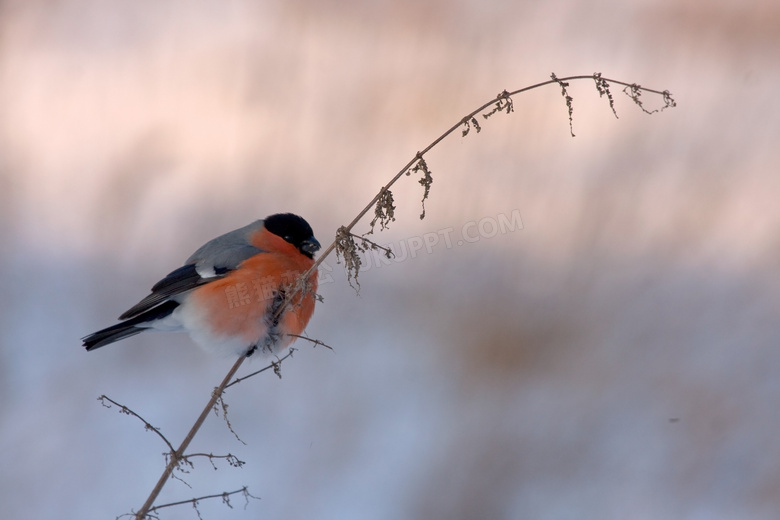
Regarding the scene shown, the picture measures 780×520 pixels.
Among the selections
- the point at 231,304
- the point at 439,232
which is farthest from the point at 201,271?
the point at 439,232

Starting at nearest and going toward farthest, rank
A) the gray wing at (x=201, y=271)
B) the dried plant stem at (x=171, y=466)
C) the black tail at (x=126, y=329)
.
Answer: the dried plant stem at (x=171, y=466) → the black tail at (x=126, y=329) → the gray wing at (x=201, y=271)

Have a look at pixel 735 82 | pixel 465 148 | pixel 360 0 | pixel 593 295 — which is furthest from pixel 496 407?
pixel 360 0

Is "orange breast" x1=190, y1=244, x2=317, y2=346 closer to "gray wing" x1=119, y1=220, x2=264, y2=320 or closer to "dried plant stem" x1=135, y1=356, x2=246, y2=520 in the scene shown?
"gray wing" x1=119, y1=220, x2=264, y2=320

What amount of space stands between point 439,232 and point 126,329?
946 millimetres

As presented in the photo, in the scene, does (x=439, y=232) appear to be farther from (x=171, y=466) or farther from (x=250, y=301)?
(x=171, y=466)

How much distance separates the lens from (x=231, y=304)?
1.61 meters

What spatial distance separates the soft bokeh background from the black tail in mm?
274

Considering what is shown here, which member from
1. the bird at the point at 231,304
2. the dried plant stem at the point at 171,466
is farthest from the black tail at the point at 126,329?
the dried plant stem at the point at 171,466

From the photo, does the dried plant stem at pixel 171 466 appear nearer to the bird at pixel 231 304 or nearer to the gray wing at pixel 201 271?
the bird at pixel 231 304

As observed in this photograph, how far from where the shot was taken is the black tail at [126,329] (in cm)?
153

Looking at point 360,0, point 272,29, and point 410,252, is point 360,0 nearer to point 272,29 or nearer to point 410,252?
point 272,29

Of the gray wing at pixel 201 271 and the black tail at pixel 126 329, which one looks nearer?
the black tail at pixel 126 329

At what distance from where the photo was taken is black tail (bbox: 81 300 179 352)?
153 centimetres

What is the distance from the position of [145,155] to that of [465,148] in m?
1.08
